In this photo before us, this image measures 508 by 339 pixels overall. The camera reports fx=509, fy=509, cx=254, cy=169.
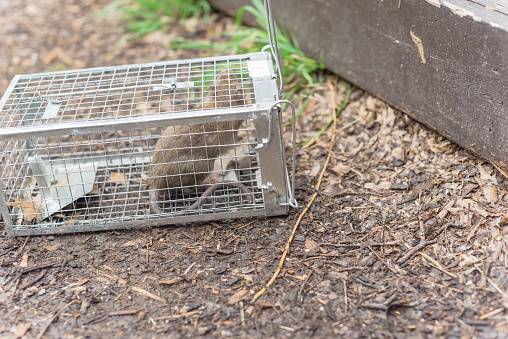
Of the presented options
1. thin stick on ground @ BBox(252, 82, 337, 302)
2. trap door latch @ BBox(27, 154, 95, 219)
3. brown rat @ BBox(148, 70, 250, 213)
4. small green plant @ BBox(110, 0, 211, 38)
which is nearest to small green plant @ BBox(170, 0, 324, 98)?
thin stick on ground @ BBox(252, 82, 337, 302)

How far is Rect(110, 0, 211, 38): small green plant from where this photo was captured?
269 inches

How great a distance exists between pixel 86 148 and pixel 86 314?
215cm

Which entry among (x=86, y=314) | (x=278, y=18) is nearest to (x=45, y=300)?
(x=86, y=314)

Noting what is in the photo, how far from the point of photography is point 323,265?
3246 mm

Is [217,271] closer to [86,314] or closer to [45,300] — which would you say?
[86,314]

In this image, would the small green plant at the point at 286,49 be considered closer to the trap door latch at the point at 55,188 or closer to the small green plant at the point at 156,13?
the small green plant at the point at 156,13

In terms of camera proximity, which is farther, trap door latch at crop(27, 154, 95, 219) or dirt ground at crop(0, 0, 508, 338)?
trap door latch at crop(27, 154, 95, 219)

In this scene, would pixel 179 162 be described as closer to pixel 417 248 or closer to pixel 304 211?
pixel 304 211

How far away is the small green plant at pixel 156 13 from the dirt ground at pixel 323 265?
139 inches

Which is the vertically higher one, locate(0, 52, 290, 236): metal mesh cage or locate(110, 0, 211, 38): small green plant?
locate(0, 52, 290, 236): metal mesh cage

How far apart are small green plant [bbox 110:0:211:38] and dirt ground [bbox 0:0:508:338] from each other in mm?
3535

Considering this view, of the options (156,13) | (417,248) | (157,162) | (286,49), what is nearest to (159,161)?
(157,162)

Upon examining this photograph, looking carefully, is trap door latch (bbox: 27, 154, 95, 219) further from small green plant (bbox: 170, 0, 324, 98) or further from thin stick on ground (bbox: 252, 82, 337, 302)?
A: small green plant (bbox: 170, 0, 324, 98)

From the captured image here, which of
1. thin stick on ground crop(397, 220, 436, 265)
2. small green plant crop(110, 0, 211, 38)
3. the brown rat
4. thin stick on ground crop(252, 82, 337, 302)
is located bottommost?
small green plant crop(110, 0, 211, 38)
